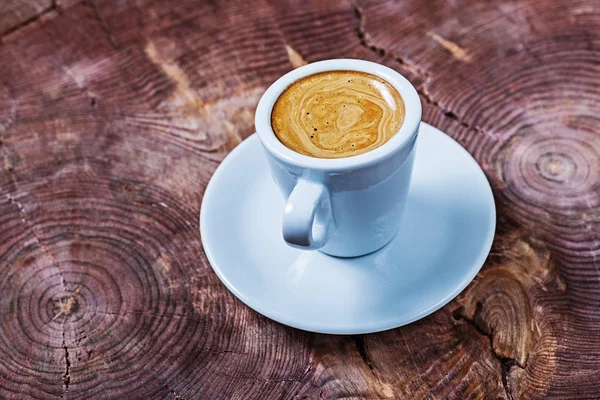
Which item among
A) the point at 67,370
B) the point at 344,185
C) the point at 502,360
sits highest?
the point at 344,185

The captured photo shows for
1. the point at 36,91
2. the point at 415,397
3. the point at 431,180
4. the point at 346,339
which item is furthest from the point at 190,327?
the point at 36,91

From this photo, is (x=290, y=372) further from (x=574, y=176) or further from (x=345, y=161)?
(x=574, y=176)

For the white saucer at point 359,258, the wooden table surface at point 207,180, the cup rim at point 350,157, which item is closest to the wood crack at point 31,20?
the wooden table surface at point 207,180

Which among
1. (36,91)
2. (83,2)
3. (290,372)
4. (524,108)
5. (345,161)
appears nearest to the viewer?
(345,161)

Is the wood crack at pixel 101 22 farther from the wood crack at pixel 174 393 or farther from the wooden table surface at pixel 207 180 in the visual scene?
the wood crack at pixel 174 393

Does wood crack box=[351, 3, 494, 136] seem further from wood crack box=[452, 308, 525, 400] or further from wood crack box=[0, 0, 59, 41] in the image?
wood crack box=[0, 0, 59, 41]

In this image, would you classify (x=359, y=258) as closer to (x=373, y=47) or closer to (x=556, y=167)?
(x=556, y=167)

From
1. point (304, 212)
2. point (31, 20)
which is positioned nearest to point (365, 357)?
point (304, 212)

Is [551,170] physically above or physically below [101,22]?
below

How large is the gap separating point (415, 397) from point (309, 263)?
25 centimetres

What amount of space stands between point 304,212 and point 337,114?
7.7 inches

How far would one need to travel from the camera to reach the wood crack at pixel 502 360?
2.78 feet

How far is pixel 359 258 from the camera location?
96 cm

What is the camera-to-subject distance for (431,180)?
1.03 m
